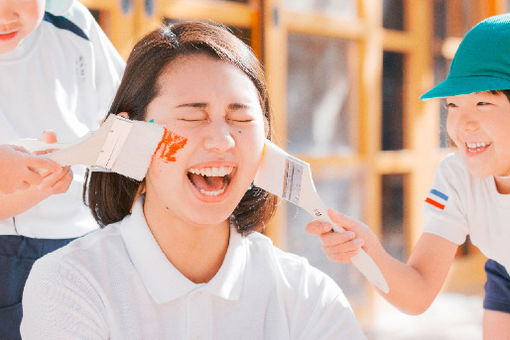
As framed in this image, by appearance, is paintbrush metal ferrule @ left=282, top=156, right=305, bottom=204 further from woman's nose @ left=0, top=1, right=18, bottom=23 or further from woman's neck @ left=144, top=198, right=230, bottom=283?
woman's nose @ left=0, top=1, right=18, bottom=23

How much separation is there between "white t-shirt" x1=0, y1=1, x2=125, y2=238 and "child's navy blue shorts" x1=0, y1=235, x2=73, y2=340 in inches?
0.9

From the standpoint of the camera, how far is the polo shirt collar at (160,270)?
3.86 ft

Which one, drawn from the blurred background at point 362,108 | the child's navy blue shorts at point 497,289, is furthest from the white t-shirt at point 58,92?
the child's navy blue shorts at point 497,289

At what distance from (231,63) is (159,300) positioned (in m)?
0.45

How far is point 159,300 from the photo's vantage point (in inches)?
45.7

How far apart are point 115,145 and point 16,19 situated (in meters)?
0.38

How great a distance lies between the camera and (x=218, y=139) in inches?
45.4

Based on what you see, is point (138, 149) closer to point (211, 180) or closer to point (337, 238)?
point (211, 180)

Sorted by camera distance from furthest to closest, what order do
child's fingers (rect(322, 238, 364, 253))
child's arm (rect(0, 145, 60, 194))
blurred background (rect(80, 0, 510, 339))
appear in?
blurred background (rect(80, 0, 510, 339)) < child's fingers (rect(322, 238, 364, 253)) < child's arm (rect(0, 145, 60, 194))

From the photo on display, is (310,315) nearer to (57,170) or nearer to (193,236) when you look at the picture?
(193,236)

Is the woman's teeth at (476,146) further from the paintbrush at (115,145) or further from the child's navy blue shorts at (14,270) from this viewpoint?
the child's navy blue shorts at (14,270)

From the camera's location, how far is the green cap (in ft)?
4.63

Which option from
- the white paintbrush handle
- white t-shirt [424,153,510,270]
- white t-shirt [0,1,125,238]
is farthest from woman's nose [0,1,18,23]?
white t-shirt [424,153,510,270]

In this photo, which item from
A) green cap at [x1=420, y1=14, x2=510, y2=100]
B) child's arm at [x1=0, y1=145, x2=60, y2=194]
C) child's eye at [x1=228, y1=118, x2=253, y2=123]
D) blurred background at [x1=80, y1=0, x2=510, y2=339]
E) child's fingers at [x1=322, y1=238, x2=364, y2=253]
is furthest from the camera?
blurred background at [x1=80, y1=0, x2=510, y2=339]
